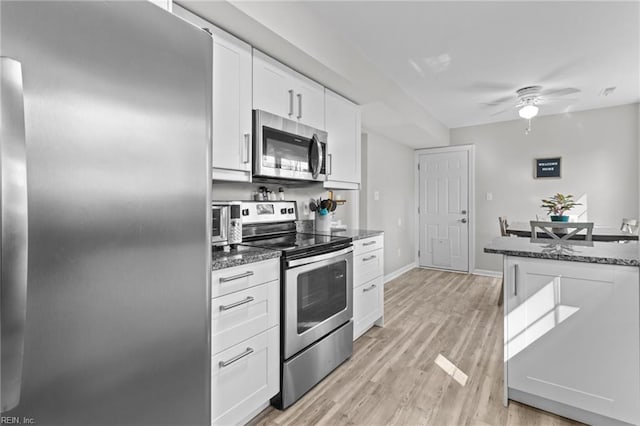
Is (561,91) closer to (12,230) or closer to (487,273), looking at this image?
(487,273)

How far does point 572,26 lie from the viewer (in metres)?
2.32

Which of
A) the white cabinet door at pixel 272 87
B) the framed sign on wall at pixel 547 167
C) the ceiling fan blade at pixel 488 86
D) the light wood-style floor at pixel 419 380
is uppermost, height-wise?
the ceiling fan blade at pixel 488 86

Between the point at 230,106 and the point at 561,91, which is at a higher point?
the point at 561,91

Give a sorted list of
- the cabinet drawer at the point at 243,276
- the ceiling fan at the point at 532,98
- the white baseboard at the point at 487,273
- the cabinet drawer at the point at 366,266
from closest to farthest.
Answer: the cabinet drawer at the point at 243,276, the cabinet drawer at the point at 366,266, the ceiling fan at the point at 532,98, the white baseboard at the point at 487,273

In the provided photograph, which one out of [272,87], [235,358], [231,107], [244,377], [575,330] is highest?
[272,87]

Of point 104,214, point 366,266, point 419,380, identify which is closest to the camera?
point 104,214

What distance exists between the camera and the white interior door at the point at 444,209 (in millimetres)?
5258

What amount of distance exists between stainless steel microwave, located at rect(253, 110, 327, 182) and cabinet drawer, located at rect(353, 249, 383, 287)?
2.48 ft

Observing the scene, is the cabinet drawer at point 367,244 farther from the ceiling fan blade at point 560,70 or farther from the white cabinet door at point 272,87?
the ceiling fan blade at point 560,70

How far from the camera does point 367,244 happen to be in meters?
2.76

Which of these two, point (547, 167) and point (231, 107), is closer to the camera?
point (231, 107)

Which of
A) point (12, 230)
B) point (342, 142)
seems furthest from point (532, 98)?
point (12, 230)

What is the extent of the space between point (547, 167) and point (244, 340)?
500 cm

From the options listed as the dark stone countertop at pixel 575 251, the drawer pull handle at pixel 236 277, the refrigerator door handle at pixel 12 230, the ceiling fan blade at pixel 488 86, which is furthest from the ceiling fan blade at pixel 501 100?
the refrigerator door handle at pixel 12 230
